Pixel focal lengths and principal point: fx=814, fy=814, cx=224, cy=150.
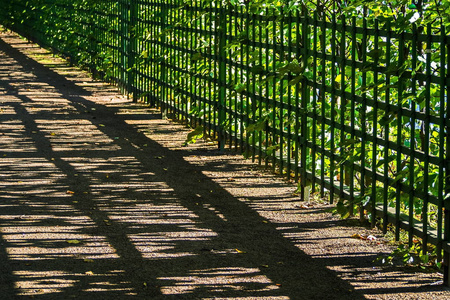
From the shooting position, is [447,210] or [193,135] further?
[193,135]

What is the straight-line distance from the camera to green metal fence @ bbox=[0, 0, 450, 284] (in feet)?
17.7

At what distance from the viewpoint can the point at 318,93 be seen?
834 centimetres

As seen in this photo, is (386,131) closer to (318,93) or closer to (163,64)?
(318,93)

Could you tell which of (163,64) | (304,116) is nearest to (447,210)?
(304,116)

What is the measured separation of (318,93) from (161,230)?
9.11 ft

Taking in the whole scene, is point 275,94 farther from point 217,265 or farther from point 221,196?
point 217,265

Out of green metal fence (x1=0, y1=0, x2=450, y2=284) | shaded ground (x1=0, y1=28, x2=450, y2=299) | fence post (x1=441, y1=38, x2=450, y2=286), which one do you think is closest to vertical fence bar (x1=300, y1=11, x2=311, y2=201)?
green metal fence (x1=0, y1=0, x2=450, y2=284)

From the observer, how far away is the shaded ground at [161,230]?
16.6 feet

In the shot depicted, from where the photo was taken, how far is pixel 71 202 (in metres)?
7.08

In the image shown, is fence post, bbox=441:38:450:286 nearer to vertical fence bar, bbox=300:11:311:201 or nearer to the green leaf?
vertical fence bar, bbox=300:11:311:201

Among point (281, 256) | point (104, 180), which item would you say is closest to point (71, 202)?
point (104, 180)

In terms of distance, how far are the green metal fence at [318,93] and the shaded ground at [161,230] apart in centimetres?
33

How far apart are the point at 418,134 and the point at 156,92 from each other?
6689 millimetres

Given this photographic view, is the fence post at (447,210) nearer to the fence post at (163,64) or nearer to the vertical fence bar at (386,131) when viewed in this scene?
the vertical fence bar at (386,131)
